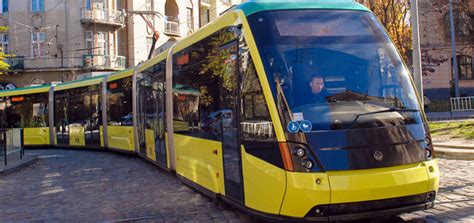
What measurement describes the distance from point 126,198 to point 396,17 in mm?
24211

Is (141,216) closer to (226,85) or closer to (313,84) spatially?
(226,85)

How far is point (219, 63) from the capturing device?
616 centimetres

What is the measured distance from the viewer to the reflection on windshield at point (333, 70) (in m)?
4.80

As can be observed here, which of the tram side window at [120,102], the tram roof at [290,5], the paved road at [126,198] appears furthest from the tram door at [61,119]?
the tram roof at [290,5]

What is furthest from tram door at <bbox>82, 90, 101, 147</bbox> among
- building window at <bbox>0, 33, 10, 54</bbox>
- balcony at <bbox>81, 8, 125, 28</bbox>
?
building window at <bbox>0, 33, 10, 54</bbox>

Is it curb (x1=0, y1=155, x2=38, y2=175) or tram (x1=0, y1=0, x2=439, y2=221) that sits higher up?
tram (x1=0, y1=0, x2=439, y2=221)

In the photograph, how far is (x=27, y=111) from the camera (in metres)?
20.7

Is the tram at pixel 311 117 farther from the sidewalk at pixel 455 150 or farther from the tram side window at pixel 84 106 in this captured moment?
the tram side window at pixel 84 106

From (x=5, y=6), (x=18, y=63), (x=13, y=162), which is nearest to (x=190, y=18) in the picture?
(x=5, y=6)

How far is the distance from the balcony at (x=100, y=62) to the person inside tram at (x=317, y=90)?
34200 millimetres

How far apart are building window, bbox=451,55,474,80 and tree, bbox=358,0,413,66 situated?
23.4 ft

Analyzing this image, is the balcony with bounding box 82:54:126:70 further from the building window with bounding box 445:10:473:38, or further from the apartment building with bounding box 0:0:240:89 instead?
the building window with bounding box 445:10:473:38

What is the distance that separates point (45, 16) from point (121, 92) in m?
26.4

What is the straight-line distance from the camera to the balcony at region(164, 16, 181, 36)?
4384cm
